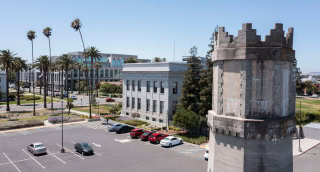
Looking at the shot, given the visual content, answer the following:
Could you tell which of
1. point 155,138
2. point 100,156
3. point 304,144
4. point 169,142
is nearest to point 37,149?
point 100,156

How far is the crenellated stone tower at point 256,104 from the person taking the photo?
9.55 metres

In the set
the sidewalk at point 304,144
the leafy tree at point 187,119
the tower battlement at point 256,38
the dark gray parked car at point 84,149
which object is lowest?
the sidewalk at point 304,144

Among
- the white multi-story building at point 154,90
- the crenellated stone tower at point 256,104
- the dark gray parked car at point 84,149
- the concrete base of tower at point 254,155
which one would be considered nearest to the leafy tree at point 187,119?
the white multi-story building at point 154,90

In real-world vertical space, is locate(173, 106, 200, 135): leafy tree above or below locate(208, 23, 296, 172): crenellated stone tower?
below

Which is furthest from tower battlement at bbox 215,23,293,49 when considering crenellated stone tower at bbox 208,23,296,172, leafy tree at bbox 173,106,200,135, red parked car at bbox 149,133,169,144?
leafy tree at bbox 173,106,200,135

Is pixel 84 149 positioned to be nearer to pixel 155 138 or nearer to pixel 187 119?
pixel 155 138

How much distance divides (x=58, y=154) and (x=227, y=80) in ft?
89.6

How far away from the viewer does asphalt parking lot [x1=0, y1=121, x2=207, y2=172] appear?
26.5m

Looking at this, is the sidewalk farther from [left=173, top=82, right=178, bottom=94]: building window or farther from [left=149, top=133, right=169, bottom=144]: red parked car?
[left=173, top=82, right=178, bottom=94]: building window

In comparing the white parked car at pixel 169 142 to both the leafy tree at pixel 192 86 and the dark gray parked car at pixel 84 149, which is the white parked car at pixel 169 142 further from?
the dark gray parked car at pixel 84 149

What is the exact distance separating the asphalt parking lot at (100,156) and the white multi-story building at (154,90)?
31.6ft

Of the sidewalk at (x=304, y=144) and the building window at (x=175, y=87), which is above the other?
the building window at (x=175, y=87)

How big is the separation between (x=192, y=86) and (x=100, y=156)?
61.6ft

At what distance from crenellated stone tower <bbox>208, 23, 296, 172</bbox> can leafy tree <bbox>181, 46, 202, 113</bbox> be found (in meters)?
30.8
